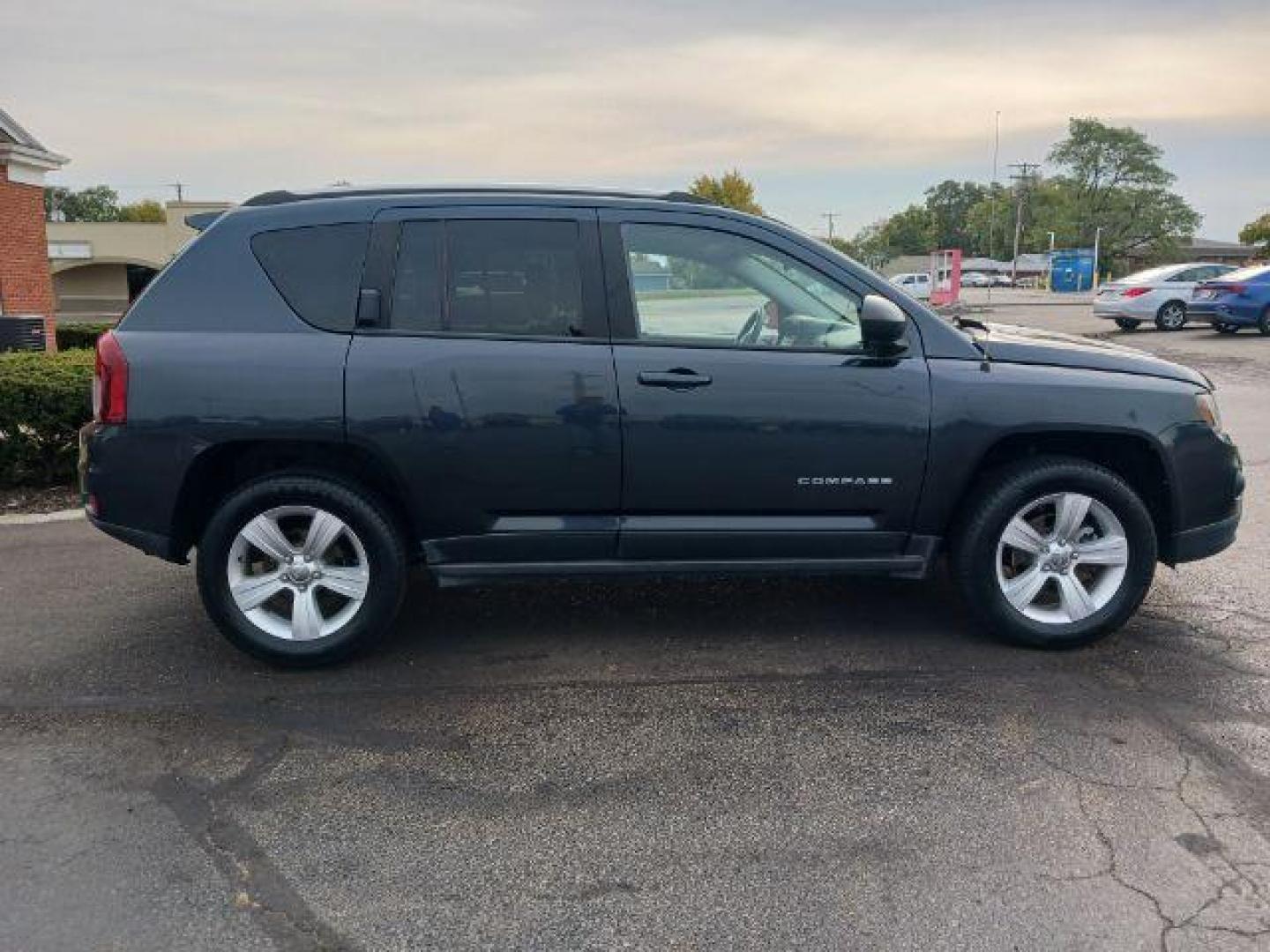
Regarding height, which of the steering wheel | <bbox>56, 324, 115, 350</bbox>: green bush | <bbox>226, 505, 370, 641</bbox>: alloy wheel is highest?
the steering wheel

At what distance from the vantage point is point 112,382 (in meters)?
4.02

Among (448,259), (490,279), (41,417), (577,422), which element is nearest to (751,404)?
(577,422)

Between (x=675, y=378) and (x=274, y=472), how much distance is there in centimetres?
167

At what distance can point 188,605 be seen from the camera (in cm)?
504

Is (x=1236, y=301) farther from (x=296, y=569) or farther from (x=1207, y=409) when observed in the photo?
(x=296, y=569)

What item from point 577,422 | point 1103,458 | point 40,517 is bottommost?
point 40,517

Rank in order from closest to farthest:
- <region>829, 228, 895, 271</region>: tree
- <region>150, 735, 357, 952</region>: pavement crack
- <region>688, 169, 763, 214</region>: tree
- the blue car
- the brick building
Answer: <region>150, 735, 357, 952</region>: pavement crack → the brick building → the blue car → <region>688, 169, 763, 214</region>: tree → <region>829, 228, 895, 271</region>: tree

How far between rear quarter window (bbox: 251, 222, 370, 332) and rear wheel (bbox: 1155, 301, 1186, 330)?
21.3 meters

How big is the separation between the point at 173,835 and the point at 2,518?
461 centimetres

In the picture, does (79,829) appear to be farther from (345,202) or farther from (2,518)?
(2,518)

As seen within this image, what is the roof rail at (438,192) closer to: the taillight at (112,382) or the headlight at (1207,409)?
the taillight at (112,382)

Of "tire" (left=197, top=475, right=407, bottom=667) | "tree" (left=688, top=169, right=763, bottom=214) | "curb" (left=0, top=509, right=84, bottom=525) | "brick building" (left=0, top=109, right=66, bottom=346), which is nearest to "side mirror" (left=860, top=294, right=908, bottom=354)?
"tire" (left=197, top=475, right=407, bottom=667)

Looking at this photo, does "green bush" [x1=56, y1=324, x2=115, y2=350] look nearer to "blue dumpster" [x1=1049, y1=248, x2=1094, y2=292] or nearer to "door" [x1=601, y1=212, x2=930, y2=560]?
"door" [x1=601, y1=212, x2=930, y2=560]

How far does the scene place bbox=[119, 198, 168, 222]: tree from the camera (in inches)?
3856
